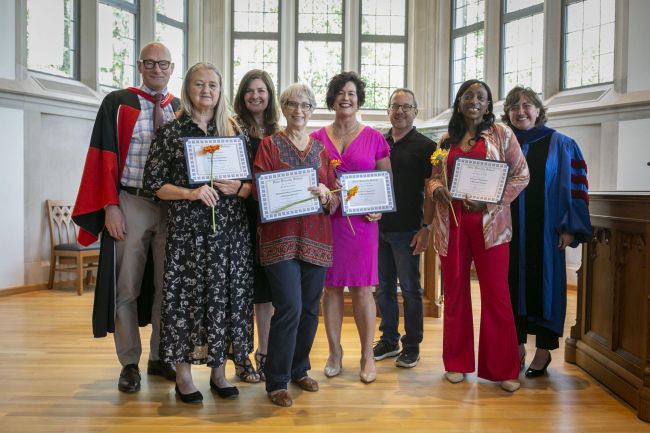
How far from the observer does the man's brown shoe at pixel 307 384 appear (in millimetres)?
3246

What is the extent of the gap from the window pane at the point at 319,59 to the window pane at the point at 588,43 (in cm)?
339

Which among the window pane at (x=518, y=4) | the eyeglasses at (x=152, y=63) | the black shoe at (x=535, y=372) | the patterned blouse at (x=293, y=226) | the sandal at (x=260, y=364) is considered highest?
the window pane at (x=518, y=4)

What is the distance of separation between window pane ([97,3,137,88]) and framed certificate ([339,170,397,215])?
577 cm

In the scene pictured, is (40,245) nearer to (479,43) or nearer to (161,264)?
(161,264)

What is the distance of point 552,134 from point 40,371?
3242mm

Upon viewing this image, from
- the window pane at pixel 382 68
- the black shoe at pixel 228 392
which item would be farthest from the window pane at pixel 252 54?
the black shoe at pixel 228 392

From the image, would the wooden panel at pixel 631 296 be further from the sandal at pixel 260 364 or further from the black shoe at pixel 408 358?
the sandal at pixel 260 364

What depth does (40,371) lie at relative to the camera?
3613 mm

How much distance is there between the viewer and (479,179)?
3.15 m

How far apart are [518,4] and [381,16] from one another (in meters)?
2.12

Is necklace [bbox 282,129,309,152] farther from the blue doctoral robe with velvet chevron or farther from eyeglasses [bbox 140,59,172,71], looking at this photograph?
the blue doctoral robe with velvet chevron

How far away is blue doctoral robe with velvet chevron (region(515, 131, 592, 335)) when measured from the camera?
3.41 meters

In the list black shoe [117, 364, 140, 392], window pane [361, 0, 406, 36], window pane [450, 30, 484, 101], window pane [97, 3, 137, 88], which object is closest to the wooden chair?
window pane [97, 3, 137, 88]

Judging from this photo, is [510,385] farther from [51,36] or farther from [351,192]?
[51,36]
